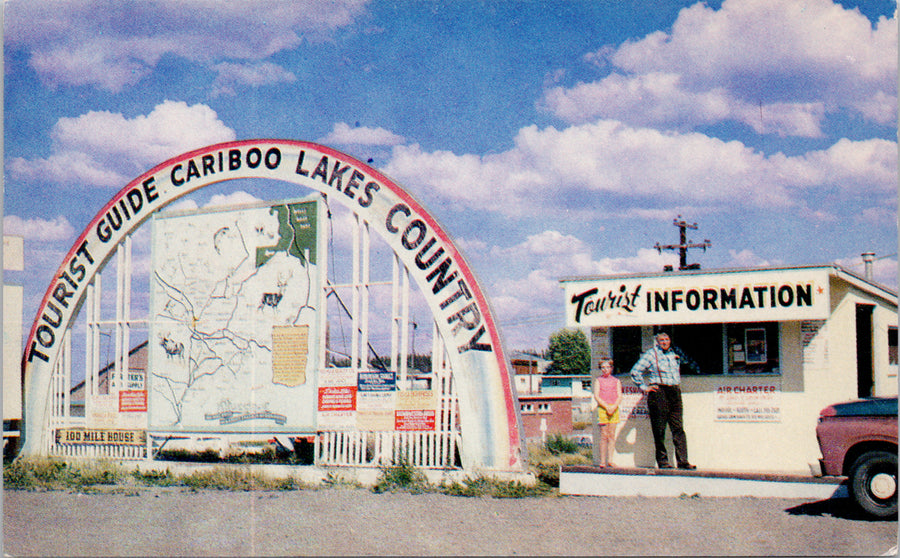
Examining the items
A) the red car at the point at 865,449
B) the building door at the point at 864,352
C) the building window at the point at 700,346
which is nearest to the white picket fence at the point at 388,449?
the building window at the point at 700,346

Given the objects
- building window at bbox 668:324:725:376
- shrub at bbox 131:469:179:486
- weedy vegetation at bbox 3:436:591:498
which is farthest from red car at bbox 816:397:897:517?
shrub at bbox 131:469:179:486

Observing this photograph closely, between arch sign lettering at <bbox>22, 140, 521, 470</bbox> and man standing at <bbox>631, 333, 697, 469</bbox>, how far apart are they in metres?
1.85

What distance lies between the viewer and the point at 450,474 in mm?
10859

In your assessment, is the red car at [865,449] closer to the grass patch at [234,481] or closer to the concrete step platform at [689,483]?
the concrete step platform at [689,483]

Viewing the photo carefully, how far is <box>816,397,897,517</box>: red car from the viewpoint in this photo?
8.08 m

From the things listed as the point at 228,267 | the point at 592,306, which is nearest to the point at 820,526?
the point at 592,306

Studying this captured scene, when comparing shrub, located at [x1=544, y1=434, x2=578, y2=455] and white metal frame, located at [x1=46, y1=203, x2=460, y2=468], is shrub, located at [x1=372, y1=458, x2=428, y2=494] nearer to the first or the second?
white metal frame, located at [x1=46, y1=203, x2=460, y2=468]

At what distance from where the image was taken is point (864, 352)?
10.9 m

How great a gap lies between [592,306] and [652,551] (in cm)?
416

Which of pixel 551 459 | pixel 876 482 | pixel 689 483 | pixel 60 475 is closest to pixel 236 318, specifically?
pixel 60 475

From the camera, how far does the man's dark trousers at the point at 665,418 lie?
33.2ft

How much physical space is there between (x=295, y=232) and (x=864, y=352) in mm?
8654

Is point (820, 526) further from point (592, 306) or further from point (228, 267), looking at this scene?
point (228, 267)

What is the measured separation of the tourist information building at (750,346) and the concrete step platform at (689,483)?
0.69 m
